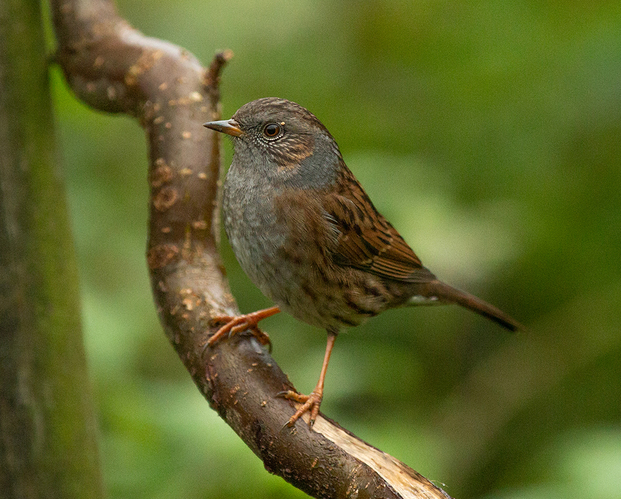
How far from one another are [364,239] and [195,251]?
2.67 ft

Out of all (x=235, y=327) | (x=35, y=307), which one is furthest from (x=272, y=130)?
(x=35, y=307)

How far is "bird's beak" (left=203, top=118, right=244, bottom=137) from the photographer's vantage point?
261cm

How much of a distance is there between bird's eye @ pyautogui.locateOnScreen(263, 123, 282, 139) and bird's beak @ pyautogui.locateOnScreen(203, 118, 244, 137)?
0.33 feet

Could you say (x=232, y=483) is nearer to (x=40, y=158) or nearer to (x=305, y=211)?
(x=305, y=211)

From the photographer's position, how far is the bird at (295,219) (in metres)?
2.68

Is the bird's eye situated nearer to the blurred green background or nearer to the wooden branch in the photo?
the wooden branch

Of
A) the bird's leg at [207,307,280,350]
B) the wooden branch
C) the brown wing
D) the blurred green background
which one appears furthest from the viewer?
the blurred green background

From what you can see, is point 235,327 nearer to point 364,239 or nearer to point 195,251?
point 195,251

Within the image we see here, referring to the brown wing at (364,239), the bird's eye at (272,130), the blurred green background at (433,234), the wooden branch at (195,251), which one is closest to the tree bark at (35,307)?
the wooden branch at (195,251)

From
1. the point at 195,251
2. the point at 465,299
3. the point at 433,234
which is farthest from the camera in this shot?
the point at 433,234

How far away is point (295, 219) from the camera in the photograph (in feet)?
8.82

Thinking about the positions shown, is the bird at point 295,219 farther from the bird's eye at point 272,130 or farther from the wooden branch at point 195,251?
the wooden branch at point 195,251

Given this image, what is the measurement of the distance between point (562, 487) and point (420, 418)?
Result: 4.39 feet

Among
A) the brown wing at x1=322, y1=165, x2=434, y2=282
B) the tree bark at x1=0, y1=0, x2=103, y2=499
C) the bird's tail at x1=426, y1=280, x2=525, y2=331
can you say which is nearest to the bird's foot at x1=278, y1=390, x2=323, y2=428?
the brown wing at x1=322, y1=165, x2=434, y2=282
